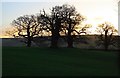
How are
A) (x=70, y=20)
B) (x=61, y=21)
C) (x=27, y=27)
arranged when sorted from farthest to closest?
(x=70, y=20), (x=61, y=21), (x=27, y=27)

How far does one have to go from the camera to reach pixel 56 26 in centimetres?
1708

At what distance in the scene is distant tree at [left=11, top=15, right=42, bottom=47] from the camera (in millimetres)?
15383

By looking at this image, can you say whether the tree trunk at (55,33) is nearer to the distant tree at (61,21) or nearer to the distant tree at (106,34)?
the distant tree at (61,21)

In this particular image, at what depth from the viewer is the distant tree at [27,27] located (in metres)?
15.4

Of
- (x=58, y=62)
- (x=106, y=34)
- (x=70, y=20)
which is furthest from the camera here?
(x=70, y=20)

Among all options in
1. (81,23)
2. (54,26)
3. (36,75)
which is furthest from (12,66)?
(81,23)

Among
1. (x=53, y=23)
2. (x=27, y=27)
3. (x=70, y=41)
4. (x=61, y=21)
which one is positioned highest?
(x=61, y=21)

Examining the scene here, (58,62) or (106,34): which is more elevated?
(106,34)

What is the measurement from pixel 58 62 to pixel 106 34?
146 inches

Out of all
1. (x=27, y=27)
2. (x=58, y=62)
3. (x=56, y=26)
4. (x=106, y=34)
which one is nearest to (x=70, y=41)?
(x=56, y=26)

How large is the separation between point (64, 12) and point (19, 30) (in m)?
3.22

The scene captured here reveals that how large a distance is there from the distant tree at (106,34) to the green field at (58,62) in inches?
22.3

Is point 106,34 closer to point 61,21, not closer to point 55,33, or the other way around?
point 61,21

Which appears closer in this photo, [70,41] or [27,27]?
[27,27]
